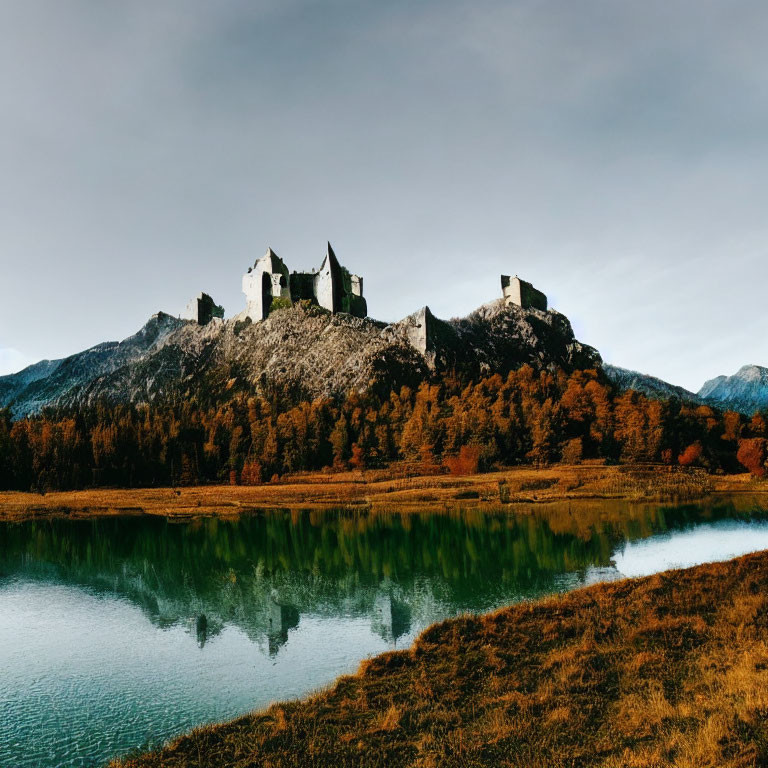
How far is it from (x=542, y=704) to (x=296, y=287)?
604ft

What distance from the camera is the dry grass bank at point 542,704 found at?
1266 centimetres

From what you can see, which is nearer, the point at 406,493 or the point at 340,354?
the point at 406,493

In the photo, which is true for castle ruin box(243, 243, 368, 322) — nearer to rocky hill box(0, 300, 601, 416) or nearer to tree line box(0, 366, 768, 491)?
rocky hill box(0, 300, 601, 416)

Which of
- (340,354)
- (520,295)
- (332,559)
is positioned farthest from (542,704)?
(520,295)

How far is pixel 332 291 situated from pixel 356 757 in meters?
178

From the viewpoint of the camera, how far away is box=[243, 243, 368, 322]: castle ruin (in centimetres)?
18650

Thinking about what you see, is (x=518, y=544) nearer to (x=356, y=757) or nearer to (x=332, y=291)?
(x=356, y=757)

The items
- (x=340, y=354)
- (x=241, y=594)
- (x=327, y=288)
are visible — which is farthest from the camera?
(x=327, y=288)

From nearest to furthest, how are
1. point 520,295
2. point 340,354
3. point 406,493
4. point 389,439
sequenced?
point 406,493, point 389,439, point 340,354, point 520,295

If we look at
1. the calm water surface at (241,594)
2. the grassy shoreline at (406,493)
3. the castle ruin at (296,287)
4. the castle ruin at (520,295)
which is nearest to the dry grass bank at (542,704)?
the calm water surface at (241,594)

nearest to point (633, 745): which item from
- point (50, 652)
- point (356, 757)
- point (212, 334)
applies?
point (356, 757)

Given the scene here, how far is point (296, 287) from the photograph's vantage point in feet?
627

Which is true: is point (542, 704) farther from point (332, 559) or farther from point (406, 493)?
point (406, 493)

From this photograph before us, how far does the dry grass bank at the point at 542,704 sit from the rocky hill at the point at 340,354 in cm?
13577
